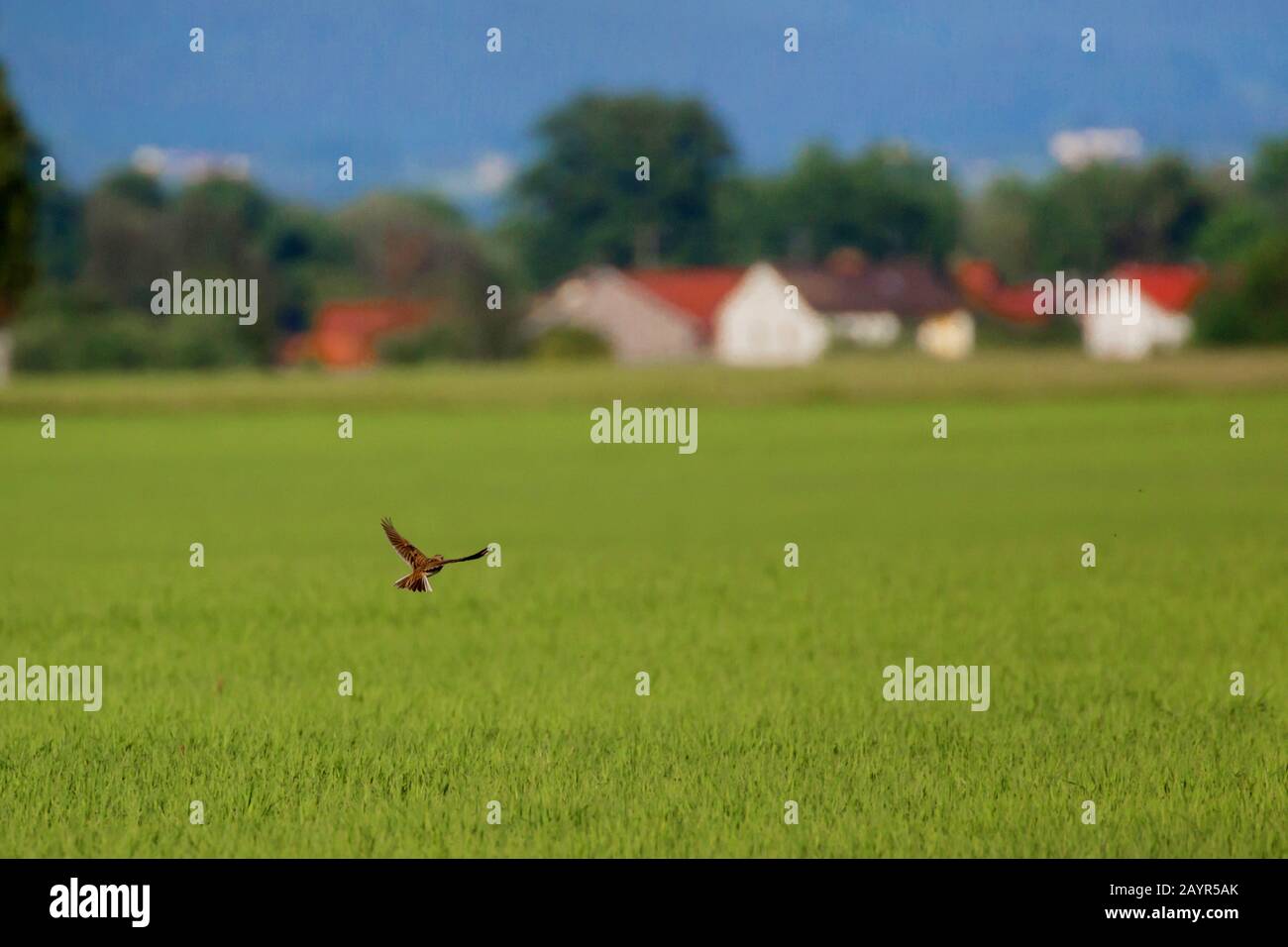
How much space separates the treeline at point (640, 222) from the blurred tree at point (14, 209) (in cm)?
3444

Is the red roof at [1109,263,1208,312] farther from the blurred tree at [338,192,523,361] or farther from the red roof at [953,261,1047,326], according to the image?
the blurred tree at [338,192,523,361]

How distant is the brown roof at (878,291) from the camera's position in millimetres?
125250

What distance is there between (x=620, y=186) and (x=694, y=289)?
23350mm

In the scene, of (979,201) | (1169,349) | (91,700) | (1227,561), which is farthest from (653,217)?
(91,700)

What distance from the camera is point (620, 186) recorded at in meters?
147

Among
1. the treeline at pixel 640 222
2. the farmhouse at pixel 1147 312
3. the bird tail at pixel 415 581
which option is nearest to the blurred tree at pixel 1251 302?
the farmhouse at pixel 1147 312

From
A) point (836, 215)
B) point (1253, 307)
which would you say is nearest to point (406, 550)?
point (1253, 307)

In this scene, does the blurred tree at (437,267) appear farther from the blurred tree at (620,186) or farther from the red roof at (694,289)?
the red roof at (694,289)

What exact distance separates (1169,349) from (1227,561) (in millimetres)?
56153

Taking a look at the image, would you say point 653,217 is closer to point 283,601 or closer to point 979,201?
point 979,201

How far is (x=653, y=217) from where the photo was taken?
483ft

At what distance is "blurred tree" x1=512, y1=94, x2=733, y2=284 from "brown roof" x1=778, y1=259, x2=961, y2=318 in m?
17.6

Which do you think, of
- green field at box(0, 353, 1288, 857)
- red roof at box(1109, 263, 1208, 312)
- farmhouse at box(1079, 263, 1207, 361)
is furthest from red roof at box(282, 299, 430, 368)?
green field at box(0, 353, 1288, 857)

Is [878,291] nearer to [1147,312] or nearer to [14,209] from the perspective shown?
[1147,312]
